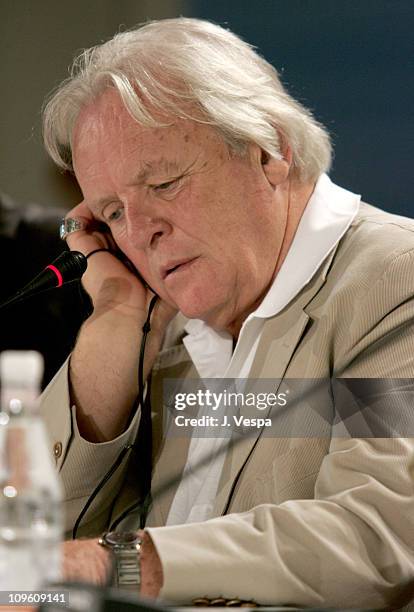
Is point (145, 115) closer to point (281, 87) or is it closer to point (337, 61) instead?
point (281, 87)

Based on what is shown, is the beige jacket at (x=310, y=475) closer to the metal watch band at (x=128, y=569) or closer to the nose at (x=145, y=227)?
the metal watch band at (x=128, y=569)

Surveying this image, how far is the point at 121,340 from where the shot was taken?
Answer: 2168 mm

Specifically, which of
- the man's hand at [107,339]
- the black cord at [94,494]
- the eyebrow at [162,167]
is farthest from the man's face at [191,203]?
the black cord at [94,494]

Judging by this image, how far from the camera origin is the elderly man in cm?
153

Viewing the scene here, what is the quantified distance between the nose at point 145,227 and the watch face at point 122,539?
24.7 inches

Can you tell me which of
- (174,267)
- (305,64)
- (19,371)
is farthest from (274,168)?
(19,371)

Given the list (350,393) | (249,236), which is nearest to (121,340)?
(249,236)

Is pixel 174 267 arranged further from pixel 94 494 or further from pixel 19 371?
pixel 19 371

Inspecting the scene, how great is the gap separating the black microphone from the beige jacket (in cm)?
24

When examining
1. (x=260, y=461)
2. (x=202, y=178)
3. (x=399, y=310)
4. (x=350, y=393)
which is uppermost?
(x=202, y=178)

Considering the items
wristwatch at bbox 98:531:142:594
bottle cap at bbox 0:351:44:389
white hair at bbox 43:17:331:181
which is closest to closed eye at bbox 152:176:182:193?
white hair at bbox 43:17:331:181

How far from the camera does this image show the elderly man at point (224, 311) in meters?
1.53

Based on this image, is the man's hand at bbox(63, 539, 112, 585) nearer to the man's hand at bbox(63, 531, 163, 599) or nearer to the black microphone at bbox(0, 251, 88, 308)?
the man's hand at bbox(63, 531, 163, 599)

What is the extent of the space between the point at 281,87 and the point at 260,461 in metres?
0.74
